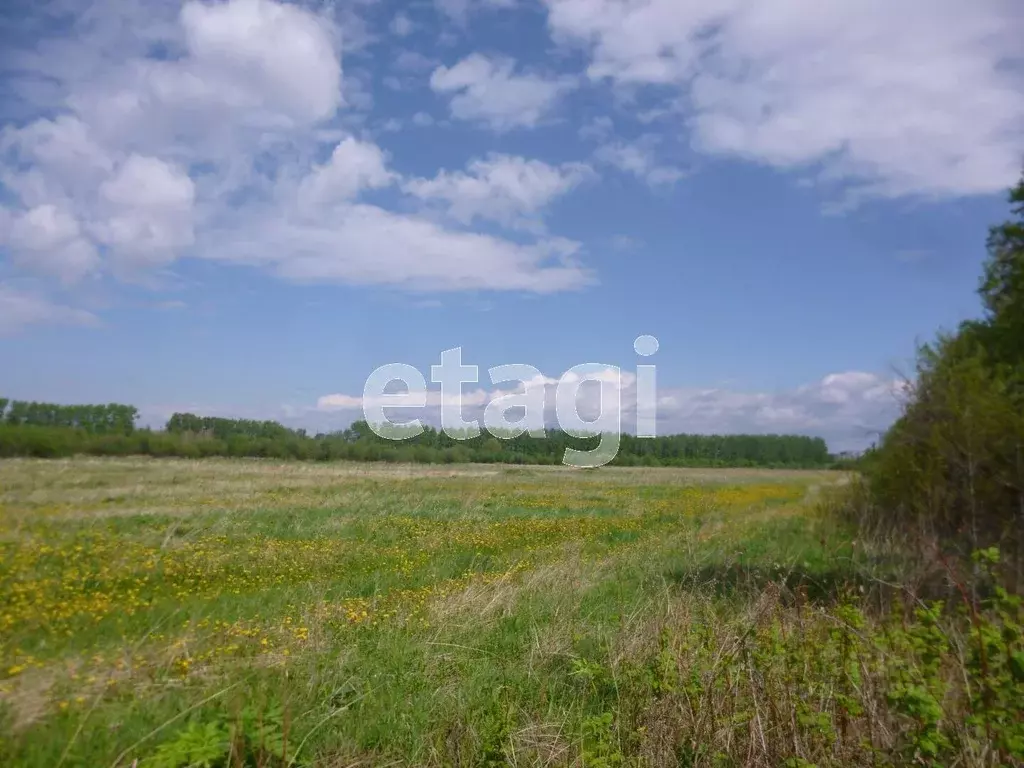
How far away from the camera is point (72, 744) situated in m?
3.77

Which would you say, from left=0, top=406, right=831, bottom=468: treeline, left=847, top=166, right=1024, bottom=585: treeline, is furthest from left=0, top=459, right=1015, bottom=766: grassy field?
left=847, top=166, right=1024, bottom=585: treeline

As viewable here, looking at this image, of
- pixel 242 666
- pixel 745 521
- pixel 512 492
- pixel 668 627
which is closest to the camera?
pixel 242 666

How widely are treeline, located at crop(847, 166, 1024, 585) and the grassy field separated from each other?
136 inches

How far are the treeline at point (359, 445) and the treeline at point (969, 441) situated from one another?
Result: 39.2 ft

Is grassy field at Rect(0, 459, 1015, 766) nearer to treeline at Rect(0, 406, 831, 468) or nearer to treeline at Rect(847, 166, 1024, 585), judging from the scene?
treeline at Rect(0, 406, 831, 468)

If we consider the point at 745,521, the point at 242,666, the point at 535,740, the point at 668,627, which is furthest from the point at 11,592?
the point at 745,521

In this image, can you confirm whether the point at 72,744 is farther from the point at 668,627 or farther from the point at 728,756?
the point at 668,627

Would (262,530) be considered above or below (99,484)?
below

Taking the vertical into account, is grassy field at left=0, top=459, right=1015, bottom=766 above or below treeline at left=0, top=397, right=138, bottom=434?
below

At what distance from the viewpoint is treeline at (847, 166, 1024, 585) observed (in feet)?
36.9

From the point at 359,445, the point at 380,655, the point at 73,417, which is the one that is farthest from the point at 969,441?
the point at 359,445

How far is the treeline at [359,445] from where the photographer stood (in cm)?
1070

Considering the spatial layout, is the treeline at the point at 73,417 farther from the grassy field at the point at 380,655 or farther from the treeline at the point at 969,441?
the treeline at the point at 969,441

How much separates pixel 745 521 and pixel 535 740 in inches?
708
